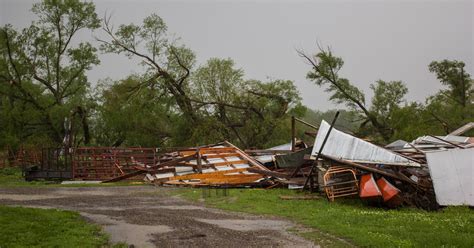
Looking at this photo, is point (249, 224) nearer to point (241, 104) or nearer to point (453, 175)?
point (453, 175)

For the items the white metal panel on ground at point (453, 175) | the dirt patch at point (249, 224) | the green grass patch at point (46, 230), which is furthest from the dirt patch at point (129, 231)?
the white metal panel on ground at point (453, 175)

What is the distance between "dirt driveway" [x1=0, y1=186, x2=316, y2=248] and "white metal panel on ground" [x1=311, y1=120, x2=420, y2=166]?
6.68 meters

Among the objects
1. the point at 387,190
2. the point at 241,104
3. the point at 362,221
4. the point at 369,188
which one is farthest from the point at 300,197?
the point at 241,104

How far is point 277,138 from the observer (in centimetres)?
4191

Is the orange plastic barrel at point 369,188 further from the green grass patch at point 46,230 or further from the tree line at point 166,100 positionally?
the tree line at point 166,100

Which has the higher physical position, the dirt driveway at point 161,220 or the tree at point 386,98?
the tree at point 386,98

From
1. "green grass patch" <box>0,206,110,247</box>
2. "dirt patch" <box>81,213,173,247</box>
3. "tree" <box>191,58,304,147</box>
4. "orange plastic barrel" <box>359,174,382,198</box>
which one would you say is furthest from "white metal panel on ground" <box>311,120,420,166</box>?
"tree" <box>191,58,304,147</box>

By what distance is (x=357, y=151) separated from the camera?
19.7m

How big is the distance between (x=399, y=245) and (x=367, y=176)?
7.95m

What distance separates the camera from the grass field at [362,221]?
33.3 feet

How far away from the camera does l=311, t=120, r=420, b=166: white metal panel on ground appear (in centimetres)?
1848

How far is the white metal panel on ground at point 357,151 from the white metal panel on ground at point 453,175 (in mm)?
1132

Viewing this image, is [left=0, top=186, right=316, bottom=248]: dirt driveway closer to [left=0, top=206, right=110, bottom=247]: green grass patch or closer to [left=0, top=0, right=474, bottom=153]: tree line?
[left=0, top=206, right=110, bottom=247]: green grass patch

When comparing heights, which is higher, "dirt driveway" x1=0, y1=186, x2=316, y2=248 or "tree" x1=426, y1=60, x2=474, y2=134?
"tree" x1=426, y1=60, x2=474, y2=134
